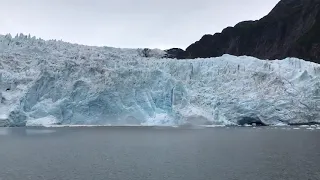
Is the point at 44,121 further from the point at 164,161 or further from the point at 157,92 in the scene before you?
the point at 164,161

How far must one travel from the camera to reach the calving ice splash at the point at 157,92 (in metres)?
40.3

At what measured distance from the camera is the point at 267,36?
76.7m

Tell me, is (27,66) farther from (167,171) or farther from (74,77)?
(167,171)

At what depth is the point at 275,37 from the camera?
74.9 metres

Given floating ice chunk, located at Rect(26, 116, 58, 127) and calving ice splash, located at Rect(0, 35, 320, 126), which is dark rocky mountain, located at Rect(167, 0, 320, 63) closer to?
calving ice splash, located at Rect(0, 35, 320, 126)

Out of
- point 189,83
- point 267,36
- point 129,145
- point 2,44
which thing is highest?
point 267,36

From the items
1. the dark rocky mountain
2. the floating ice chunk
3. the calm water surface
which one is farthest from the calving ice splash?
the dark rocky mountain

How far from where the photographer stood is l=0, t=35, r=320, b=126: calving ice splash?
4028 centimetres

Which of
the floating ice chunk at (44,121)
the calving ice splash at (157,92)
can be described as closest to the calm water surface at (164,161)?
the calving ice splash at (157,92)

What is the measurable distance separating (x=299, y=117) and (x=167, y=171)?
26.5 meters

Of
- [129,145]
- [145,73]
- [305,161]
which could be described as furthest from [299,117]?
[305,161]

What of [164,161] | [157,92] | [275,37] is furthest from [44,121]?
[275,37]

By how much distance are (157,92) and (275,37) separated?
129ft

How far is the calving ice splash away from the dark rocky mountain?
2348 centimetres
